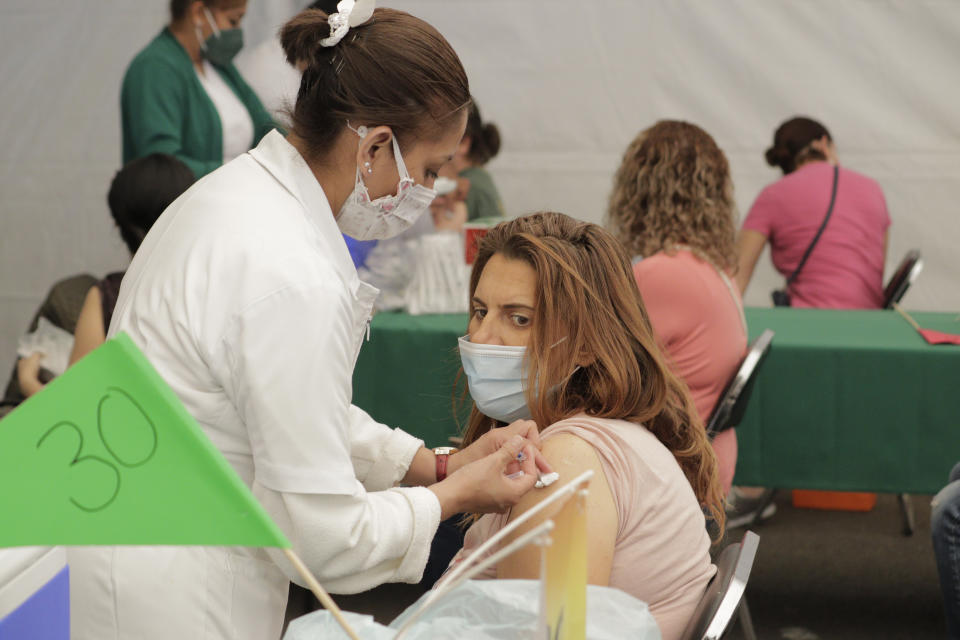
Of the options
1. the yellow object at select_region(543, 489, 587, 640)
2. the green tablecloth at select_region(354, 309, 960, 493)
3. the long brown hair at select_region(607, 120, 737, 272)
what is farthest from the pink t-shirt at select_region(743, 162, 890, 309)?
the yellow object at select_region(543, 489, 587, 640)

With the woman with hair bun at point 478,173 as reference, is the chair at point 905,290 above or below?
below

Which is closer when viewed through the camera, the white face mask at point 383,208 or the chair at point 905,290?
the white face mask at point 383,208

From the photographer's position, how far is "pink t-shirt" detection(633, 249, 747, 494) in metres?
2.34

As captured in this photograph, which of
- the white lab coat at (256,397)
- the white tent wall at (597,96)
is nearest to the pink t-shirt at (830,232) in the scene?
the white tent wall at (597,96)

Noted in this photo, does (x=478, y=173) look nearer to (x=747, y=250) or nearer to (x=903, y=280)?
(x=747, y=250)

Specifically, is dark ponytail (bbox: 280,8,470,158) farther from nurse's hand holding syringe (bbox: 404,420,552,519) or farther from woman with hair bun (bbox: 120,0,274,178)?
woman with hair bun (bbox: 120,0,274,178)

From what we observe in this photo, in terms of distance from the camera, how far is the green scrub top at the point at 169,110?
293 cm

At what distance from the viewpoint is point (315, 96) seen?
1.14 metres

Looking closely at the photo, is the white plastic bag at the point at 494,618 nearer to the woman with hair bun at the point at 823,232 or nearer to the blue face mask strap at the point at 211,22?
the blue face mask strap at the point at 211,22

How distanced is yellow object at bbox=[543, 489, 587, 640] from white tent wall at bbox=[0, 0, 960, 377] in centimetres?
370

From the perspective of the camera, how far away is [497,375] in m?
1.40

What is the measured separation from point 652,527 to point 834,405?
5.21ft

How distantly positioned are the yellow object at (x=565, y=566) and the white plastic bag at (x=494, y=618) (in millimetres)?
115

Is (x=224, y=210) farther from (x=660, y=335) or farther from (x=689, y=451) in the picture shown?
(x=660, y=335)
